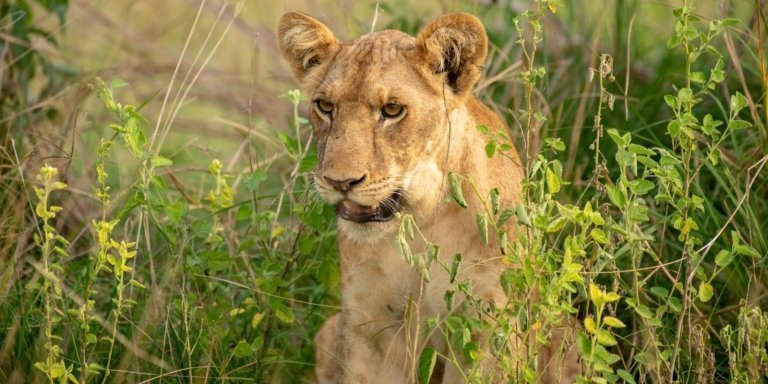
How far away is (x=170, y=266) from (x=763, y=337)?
2191 mm

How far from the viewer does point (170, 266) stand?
4.79 meters

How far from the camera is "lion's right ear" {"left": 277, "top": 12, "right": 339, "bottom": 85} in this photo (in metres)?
4.55

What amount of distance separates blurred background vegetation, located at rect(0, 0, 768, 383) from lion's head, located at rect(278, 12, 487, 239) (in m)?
0.26

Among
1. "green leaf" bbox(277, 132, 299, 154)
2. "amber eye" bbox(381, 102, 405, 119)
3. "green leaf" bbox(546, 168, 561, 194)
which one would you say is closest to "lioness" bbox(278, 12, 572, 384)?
"amber eye" bbox(381, 102, 405, 119)

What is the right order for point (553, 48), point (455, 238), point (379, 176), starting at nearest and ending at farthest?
point (379, 176) → point (455, 238) → point (553, 48)

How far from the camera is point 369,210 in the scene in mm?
4199

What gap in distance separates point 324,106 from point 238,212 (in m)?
0.69

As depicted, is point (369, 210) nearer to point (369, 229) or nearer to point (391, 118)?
point (369, 229)

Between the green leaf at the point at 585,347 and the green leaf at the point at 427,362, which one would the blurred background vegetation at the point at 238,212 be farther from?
the green leaf at the point at 427,362

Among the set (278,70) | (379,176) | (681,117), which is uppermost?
(681,117)

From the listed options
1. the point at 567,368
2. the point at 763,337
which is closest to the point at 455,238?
the point at 567,368

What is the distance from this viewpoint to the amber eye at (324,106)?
427 cm

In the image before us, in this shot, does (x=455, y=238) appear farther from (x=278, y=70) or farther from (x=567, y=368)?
(x=278, y=70)

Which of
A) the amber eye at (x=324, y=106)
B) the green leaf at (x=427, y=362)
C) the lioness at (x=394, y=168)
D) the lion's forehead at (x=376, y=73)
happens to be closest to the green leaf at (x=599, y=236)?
the lioness at (x=394, y=168)
